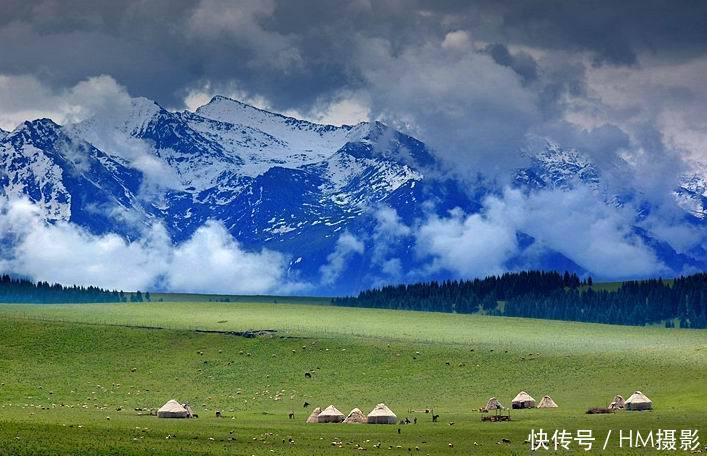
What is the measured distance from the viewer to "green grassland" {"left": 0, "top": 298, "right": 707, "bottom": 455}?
111 meters

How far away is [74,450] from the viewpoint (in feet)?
329

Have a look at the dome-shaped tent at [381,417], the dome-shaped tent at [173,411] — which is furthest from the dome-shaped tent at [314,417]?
the dome-shaped tent at [173,411]

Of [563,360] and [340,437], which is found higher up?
[563,360]

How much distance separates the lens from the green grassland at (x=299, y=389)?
4380 inches

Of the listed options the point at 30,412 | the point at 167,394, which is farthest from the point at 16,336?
the point at 30,412

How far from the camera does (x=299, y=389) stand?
16525cm

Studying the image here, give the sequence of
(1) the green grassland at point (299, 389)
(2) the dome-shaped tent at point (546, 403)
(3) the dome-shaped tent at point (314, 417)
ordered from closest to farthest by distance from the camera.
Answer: (1) the green grassland at point (299, 389)
(3) the dome-shaped tent at point (314, 417)
(2) the dome-shaped tent at point (546, 403)

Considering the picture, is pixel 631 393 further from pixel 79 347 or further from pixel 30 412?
pixel 79 347

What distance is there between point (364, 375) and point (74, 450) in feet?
254

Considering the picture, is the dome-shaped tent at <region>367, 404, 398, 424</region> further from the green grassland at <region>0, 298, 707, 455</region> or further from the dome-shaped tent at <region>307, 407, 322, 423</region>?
the dome-shaped tent at <region>307, 407, 322, 423</region>

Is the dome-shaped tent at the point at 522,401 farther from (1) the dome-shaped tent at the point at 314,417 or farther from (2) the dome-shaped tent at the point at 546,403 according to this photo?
Answer: (1) the dome-shaped tent at the point at 314,417

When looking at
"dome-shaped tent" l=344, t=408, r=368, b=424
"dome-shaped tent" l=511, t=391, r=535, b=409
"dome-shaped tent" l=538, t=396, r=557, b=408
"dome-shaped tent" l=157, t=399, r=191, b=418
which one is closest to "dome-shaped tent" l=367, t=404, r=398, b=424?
"dome-shaped tent" l=344, t=408, r=368, b=424

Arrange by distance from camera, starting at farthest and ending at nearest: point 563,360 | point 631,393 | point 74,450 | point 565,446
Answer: point 563,360
point 631,393
point 565,446
point 74,450

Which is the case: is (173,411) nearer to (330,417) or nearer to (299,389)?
(330,417)
